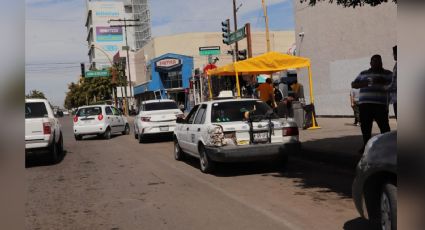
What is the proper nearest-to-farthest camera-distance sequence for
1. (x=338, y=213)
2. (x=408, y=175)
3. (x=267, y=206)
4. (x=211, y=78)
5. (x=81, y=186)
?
(x=408, y=175) < (x=338, y=213) < (x=267, y=206) < (x=81, y=186) < (x=211, y=78)

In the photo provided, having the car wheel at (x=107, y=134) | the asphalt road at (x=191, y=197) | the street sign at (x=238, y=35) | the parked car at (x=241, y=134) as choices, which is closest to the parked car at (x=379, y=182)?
the asphalt road at (x=191, y=197)

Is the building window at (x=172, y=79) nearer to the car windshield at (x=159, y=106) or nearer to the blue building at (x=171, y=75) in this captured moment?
the blue building at (x=171, y=75)

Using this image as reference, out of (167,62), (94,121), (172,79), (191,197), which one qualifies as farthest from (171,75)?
(191,197)


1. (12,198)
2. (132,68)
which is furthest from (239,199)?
(132,68)

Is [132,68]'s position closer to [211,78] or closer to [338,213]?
[211,78]

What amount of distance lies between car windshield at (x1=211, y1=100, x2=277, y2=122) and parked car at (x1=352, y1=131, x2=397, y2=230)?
4.78 metres

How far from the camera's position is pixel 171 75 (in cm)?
6122

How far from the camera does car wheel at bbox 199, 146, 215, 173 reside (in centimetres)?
914

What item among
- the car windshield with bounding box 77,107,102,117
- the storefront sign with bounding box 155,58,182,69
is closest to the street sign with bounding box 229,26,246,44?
the car windshield with bounding box 77,107,102,117

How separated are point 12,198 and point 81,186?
7641 mm

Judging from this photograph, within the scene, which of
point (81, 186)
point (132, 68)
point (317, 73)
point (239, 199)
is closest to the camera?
point (239, 199)

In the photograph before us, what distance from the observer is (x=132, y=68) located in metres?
89.6

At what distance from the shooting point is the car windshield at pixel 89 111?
2080 cm

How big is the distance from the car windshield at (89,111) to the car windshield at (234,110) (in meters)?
12.4
